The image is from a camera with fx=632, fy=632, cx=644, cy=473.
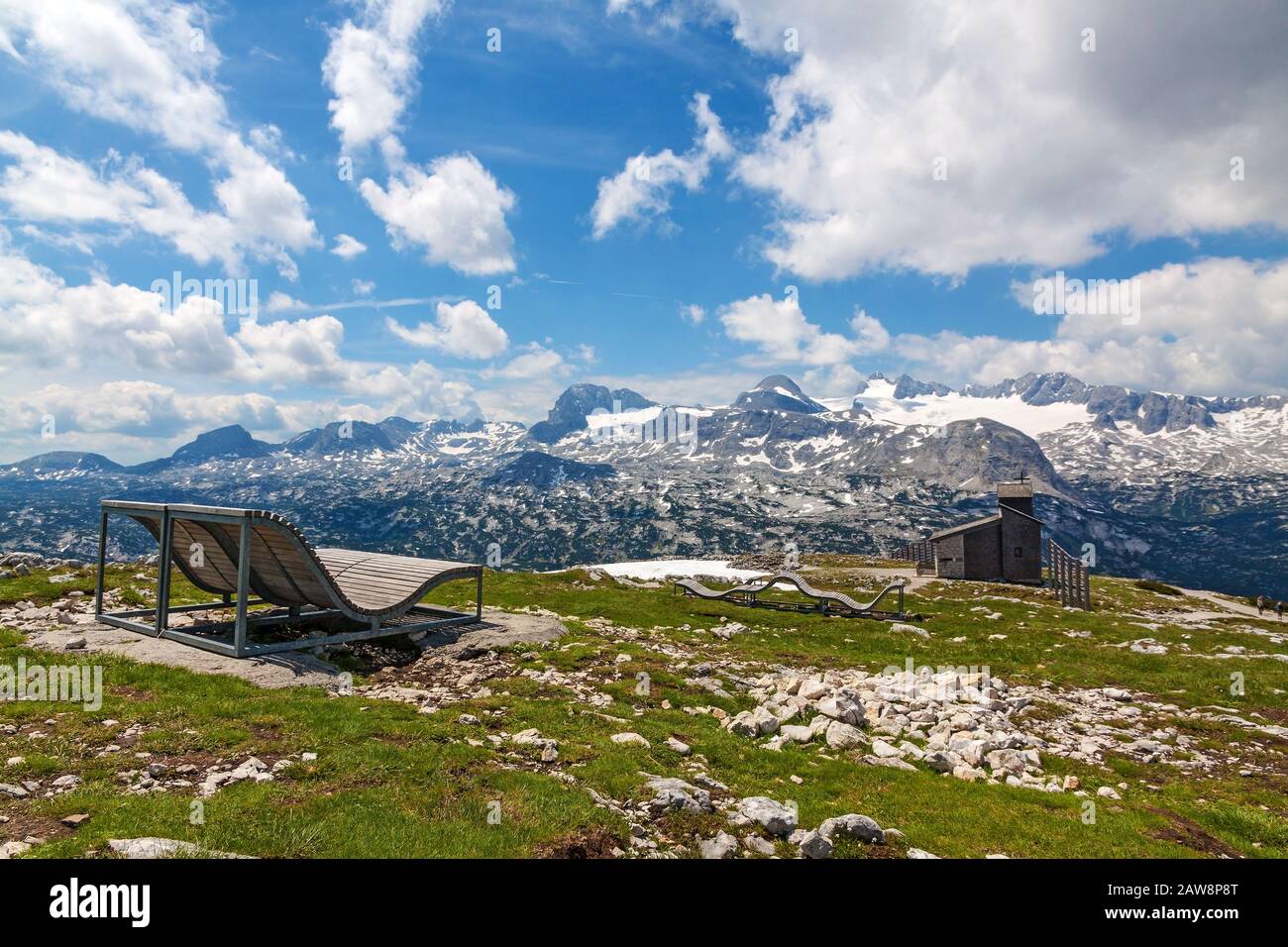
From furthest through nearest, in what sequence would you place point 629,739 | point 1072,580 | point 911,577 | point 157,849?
1. point 911,577
2. point 1072,580
3. point 629,739
4. point 157,849

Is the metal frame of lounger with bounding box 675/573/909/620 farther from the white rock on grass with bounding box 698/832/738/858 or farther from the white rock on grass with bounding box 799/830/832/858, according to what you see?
the white rock on grass with bounding box 698/832/738/858

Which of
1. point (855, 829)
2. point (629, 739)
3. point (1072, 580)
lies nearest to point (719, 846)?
point (855, 829)

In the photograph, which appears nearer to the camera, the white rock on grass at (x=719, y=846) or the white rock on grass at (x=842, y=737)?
the white rock on grass at (x=719, y=846)

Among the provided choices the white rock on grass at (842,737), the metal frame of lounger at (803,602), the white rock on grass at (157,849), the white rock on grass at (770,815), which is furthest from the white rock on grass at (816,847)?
the metal frame of lounger at (803,602)

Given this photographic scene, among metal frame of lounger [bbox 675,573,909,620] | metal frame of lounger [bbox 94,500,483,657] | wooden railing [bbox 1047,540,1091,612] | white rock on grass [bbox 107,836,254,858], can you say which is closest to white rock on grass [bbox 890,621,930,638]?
metal frame of lounger [bbox 675,573,909,620]

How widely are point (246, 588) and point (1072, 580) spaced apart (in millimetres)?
49471

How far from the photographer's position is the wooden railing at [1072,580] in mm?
43438

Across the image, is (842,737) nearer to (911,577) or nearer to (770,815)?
(770,815)

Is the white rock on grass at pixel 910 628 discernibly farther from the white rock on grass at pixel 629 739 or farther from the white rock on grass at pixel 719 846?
the white rock on grass at pixel 719 846

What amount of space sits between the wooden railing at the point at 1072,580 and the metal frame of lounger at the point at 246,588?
4103cm

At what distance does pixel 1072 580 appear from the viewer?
4453cm

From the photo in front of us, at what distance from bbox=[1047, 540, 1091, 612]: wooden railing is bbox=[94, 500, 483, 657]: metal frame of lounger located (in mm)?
41026

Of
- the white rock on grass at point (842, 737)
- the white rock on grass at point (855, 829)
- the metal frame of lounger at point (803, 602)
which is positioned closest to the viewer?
the white rock on grass at point (855, 829)

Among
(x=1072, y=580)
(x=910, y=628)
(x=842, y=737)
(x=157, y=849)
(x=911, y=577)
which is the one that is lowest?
(x=911, y=577)
